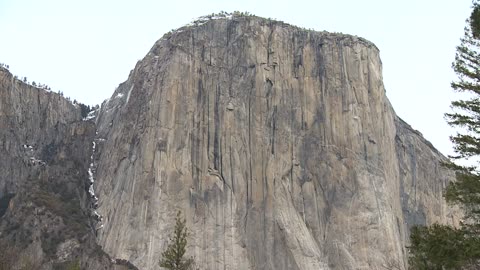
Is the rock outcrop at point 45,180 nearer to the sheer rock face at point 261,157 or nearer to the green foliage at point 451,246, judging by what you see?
the sheer rock face at point 261,157

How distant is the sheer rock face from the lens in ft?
278

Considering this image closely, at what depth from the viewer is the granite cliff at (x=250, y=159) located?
8488 cm

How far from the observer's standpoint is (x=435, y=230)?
20.6 meters

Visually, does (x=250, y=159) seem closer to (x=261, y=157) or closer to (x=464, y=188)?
(x=261, y=157)

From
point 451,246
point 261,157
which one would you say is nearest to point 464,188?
point 451,246

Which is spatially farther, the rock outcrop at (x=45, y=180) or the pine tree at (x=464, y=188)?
the rock outcrop at (x=45, y=180)

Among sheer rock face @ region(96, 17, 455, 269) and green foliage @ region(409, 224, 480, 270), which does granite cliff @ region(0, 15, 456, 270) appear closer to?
sheer rock face @ region(96, 17, 455, 269)

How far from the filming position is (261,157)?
301 ft

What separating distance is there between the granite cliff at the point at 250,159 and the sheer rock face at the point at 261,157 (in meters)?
0.18

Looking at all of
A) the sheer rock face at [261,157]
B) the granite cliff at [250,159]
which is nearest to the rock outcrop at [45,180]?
the granite cliff at [250,159]

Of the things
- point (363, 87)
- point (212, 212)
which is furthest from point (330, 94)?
point (212, 212)

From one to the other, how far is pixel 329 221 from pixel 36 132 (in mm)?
59538

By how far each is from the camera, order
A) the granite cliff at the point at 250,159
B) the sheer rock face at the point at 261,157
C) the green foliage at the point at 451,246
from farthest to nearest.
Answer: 1. the granite cliff at the point at 250,159
2. the sheer rock face at the point at 261,157
3. the green foliage at the point at 451,246

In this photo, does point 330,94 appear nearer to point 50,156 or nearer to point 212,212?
point 212,212
